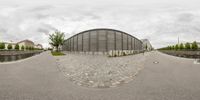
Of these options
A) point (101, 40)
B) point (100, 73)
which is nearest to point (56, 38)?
point (101, 40)

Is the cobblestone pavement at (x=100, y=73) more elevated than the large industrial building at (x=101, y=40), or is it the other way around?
the large industrial building at (x=101, y=40)

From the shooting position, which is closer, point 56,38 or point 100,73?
point 100,73

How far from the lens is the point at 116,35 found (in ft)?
141

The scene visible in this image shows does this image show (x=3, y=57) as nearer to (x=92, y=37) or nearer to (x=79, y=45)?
(x=92, y=37)

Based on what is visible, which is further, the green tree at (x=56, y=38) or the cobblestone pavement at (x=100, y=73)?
the green tree at (x=56, y=38)

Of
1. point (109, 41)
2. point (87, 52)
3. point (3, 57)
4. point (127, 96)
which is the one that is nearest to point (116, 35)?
point (109, 41)

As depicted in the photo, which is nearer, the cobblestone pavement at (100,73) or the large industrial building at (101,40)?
the cobblestone pavement at (100,73)

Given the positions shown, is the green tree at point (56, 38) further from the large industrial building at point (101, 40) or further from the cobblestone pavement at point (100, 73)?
the cobblestone pavement at point (100, 73)

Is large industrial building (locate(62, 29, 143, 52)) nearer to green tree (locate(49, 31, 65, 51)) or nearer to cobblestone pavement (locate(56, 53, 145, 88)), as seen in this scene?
green tree (locate(49, 31, 65, 51))

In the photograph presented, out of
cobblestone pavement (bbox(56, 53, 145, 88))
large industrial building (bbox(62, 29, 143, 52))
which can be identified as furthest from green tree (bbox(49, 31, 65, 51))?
cobblestone pavement (bbox(56, 53, 145, 88))

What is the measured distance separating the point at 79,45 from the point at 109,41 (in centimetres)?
1263

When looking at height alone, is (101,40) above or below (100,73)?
above

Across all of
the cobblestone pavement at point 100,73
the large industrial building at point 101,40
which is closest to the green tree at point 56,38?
the large industrial building at point 101,40

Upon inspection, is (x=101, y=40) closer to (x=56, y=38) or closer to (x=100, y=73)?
(x=56, y=38)
